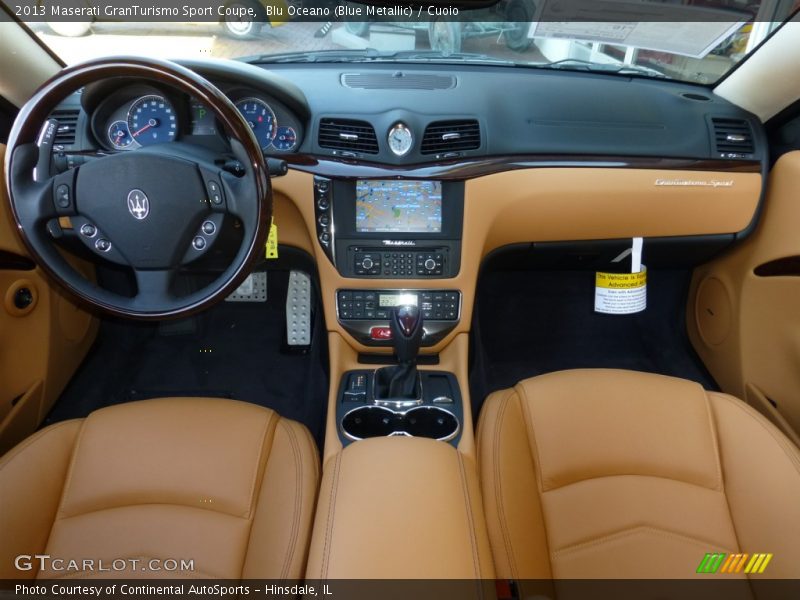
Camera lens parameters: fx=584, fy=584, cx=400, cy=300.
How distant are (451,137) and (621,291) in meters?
0.78

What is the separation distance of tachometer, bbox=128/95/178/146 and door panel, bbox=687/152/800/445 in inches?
70.5

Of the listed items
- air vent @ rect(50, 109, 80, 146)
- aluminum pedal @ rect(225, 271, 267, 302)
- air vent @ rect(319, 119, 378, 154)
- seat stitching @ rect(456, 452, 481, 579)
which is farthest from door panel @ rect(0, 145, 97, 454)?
seat stitching @ rect(456, 452, 481, 579)

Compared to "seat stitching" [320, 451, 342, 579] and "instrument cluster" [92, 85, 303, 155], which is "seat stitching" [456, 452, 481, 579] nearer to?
"seat stitching" [320, 451, 342, 579]

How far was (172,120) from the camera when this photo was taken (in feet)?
5.08

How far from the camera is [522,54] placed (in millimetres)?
1997

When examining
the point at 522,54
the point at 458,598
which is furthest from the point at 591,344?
the point at 458,598

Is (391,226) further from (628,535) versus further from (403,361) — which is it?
(628,535)

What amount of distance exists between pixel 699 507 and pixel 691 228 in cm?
100

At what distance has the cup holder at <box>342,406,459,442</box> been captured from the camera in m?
1.53

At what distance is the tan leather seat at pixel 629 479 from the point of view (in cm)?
118

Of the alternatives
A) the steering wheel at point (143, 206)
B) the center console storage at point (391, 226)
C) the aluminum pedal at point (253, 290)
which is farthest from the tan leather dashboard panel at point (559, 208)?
the aluminum pedal at point (253, 290)

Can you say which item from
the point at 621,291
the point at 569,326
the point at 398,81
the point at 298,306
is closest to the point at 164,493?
the point at 298,306

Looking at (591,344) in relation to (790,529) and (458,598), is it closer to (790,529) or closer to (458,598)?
(790,529)

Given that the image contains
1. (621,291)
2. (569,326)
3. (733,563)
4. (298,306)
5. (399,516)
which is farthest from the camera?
(569,326)
